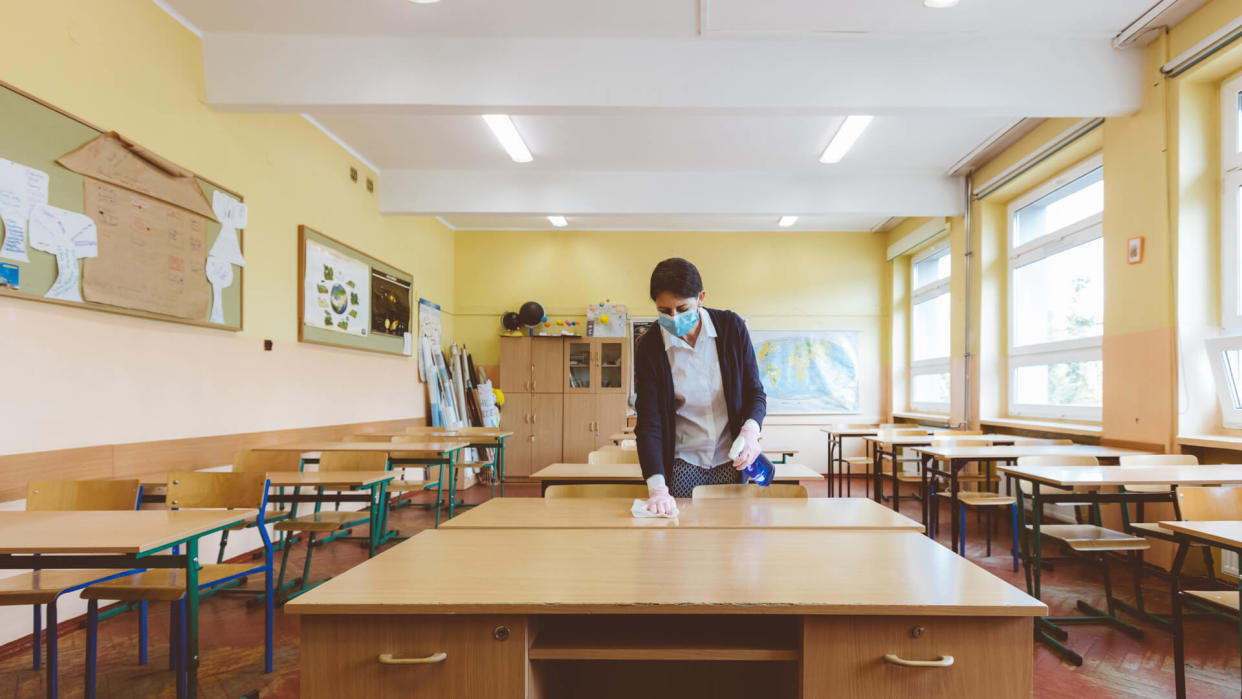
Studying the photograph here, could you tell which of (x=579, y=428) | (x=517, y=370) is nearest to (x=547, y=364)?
(x=517, y=370)

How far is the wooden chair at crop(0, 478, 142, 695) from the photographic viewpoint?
212cm

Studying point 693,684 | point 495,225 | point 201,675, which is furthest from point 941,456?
point 495,225

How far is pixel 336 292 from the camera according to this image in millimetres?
5371

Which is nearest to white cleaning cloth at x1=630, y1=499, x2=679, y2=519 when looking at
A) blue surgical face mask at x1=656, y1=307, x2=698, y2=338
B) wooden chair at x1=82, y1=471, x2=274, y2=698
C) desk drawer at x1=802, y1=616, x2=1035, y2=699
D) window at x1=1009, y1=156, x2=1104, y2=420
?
blue surgical face mask at x1=656, y1=307, x2=698, y2=338

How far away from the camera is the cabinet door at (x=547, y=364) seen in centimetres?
807

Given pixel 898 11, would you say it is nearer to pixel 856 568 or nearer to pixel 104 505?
pixel 856 568

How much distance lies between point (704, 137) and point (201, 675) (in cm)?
489

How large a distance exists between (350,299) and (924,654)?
5450 mm

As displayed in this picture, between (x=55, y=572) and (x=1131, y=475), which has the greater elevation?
(x=1131, y=475)

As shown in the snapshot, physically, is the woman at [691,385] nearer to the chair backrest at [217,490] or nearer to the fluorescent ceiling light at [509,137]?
the chair backrest at [217,490]

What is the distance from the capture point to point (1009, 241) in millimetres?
6039

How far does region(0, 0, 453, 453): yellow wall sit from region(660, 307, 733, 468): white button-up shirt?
286 cm

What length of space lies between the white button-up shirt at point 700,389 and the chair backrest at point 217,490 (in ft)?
6.21

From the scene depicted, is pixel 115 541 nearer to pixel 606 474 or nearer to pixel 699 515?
pixel 699 515
